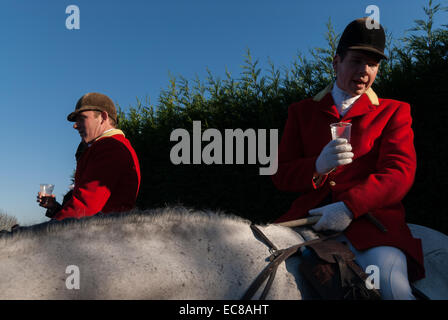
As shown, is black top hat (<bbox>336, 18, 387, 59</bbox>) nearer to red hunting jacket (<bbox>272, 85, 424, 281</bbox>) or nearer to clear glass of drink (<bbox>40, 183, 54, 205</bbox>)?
red hunting jacket (<bbox>272, 85, 424, 281</bbox>)

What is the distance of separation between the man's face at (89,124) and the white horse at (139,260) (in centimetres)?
225

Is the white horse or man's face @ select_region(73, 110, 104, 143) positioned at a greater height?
man's face @ select_region(73, 110, 104, 143)

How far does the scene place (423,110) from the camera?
4.36 meters

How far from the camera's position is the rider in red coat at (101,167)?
2.81 m

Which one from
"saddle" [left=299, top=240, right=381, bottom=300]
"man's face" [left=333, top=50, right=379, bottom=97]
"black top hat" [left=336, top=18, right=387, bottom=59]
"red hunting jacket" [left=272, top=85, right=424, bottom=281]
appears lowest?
"saddle" [left=299, top=240, right=381, bottom=300]

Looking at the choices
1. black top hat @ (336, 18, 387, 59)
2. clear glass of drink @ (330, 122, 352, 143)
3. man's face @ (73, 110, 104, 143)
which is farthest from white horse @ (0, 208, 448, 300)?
man's face @ (73, 110, 104, 143)

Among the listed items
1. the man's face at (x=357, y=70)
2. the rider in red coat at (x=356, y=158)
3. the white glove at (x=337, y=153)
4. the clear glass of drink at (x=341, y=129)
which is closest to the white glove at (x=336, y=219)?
the rider in red coat at (x=356, y=158)

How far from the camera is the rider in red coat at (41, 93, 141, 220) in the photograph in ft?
9.22

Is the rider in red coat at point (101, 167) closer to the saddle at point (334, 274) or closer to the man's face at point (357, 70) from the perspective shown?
the saddle at point (334, 274)

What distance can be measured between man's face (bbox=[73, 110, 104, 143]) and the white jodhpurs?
2.61 metres

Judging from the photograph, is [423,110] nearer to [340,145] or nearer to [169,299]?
[340,145]

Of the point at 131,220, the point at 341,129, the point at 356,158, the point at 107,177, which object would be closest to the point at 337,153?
the point at 341,129
